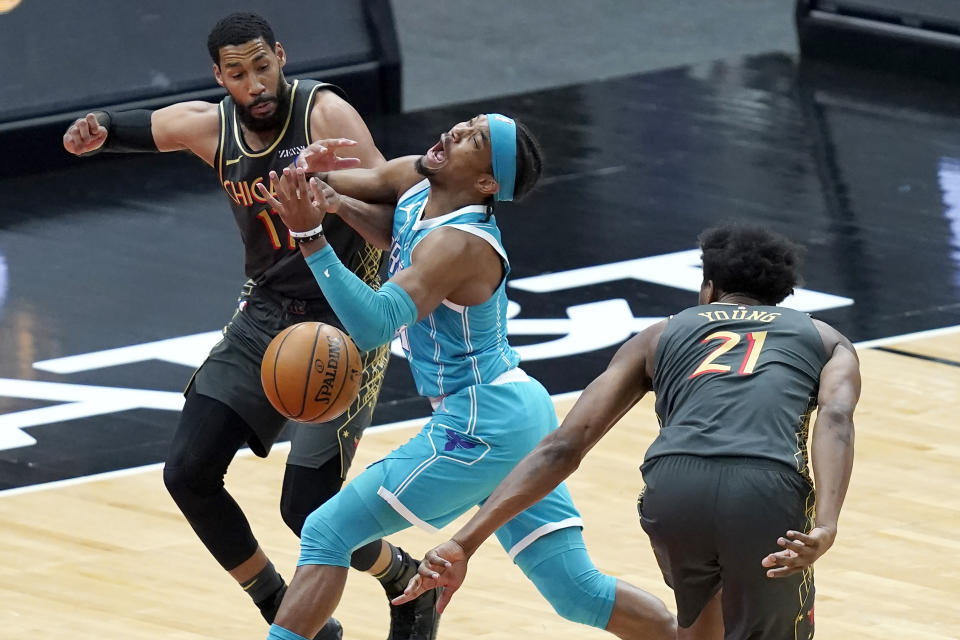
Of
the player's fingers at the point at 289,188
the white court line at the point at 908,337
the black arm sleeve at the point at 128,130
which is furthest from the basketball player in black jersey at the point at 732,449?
the white court line at the point at 908,337

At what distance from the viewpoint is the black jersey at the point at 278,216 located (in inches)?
263

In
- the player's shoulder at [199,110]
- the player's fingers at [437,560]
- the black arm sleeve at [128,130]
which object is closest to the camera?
the player's fingers at [437,560]

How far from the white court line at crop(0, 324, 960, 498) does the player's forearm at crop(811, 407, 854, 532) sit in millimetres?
3504

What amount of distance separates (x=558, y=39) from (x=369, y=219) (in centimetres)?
1105

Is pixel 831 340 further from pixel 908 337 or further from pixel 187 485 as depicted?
pixel 908 337

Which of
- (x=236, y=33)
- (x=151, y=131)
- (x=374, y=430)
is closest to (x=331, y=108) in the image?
(x=236, y=33)

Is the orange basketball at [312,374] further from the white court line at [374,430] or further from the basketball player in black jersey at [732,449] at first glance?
the white court line at [374,430]

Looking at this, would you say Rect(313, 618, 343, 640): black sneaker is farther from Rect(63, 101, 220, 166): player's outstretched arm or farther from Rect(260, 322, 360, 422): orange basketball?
Rect(63, 101, 220, 166): player's outstretched arm

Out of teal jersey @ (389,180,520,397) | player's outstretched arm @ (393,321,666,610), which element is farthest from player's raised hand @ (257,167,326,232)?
player's outstretched arm @ (393,321,666,610)

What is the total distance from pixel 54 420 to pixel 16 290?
2.01 meters

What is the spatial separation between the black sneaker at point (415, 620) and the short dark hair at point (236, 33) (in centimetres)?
195

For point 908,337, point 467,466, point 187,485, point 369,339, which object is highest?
point 369,339

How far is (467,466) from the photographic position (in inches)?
234

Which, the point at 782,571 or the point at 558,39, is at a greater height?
the point at 782,571
